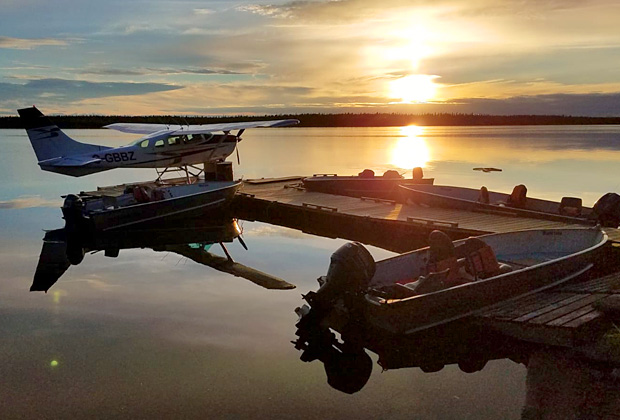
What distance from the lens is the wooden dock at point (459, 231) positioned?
6.48 metres

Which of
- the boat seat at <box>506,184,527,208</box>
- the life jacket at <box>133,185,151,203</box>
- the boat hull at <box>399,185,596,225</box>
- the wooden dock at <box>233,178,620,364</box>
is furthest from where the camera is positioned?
the life jacket at <box>133,185,151,203</box>

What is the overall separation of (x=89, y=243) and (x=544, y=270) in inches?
567

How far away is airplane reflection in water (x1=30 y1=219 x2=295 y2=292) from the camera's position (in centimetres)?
1362

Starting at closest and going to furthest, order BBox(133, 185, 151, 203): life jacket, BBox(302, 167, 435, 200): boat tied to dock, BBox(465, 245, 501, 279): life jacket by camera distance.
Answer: BBox(465, 245, 501, 279): life jacket < BBox(133, 185, 151, 203): life jacket < BBox(302, 167, 435, 200): boat tied to dock

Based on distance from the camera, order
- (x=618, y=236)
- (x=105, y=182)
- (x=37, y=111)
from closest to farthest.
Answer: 1. (x=618, y=236)
2. (x=37, y=111)
3. (x=105, y=182)

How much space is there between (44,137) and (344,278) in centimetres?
2165

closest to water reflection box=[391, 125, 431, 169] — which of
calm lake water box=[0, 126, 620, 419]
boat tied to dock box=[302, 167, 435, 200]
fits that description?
boat tied to dock box=[302, 167, 435, 200]

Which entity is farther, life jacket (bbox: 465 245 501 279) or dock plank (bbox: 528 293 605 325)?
life jacket (bbox: 465 245 501 279)

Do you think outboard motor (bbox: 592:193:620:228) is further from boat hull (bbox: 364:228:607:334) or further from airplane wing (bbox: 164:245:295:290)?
airplane wing (bbox: 164:245:295:290)

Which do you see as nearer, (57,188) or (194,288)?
(194,288)

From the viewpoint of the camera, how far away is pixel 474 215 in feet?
51.9

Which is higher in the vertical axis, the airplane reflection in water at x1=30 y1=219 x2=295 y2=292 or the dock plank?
the dock plank

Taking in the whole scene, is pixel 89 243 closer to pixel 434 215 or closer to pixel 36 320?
pixel 36 320

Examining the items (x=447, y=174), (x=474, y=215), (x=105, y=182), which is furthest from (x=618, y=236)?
(x=105, y=182)
